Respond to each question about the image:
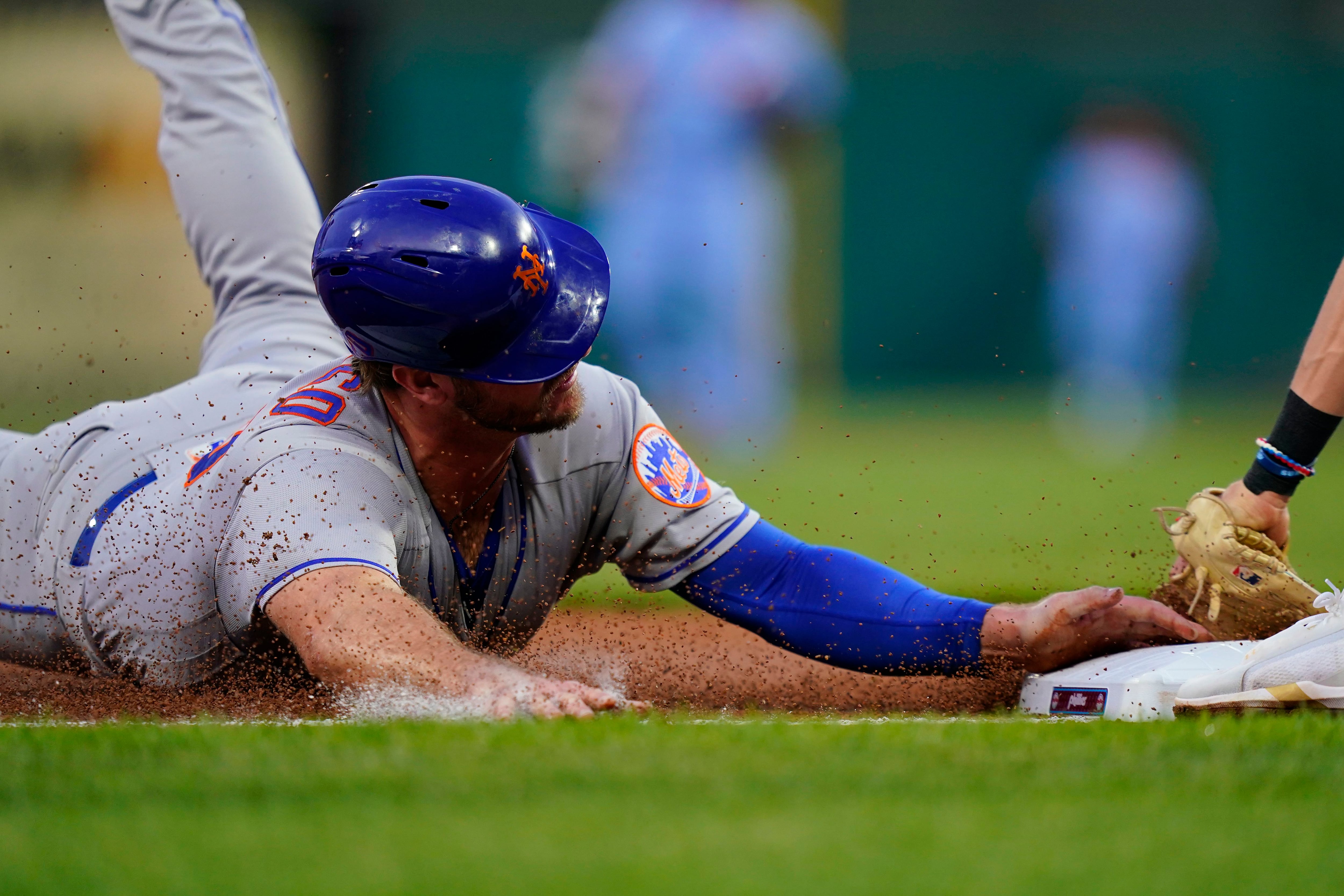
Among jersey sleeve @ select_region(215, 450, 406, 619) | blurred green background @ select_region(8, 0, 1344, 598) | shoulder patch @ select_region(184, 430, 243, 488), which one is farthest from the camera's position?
blurred green background @ select_region(8, 0, 1344, 598)

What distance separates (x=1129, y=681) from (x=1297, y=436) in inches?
26.4

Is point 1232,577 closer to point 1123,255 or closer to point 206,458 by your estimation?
point 206,458

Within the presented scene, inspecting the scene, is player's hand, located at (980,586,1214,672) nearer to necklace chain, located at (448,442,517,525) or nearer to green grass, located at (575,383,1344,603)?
green grass, located at (575,383,1344,603)

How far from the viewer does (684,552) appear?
108 inches

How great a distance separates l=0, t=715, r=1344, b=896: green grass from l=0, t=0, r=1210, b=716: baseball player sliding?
0.29 m

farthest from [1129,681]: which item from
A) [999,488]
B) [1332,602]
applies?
[999,488]

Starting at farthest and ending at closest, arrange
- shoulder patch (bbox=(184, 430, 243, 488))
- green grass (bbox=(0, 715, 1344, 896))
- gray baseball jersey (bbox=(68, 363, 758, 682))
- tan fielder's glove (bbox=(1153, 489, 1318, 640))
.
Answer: tan fielder's glove (bbox=(1153, 489, 1318, 640)) < shoulder patch (bbox=(184, 430, 243, 488)) < gray baseball jersey (bbox=(68, 363, 758, 682)) < green grass (bbox=(0, 715, 1344, 896))

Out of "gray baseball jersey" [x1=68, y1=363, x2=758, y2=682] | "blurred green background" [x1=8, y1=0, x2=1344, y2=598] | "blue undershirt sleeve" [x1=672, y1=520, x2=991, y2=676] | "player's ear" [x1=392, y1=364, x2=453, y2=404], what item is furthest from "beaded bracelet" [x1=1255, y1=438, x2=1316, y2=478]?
"blurred green background" [x1=8, y1=0, x2=1344, y2=598]

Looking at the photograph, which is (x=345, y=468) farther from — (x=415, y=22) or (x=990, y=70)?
(x=990, y=70)

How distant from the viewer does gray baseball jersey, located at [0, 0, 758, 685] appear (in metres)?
2.34

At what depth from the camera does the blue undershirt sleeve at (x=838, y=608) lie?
2.68m

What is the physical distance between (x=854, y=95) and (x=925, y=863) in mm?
10533

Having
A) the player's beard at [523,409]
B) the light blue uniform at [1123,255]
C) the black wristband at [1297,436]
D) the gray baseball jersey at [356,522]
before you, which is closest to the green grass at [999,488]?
the light blue uniform at [1123,255]

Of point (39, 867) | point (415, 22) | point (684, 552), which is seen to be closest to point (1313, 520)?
point (684, 552)
